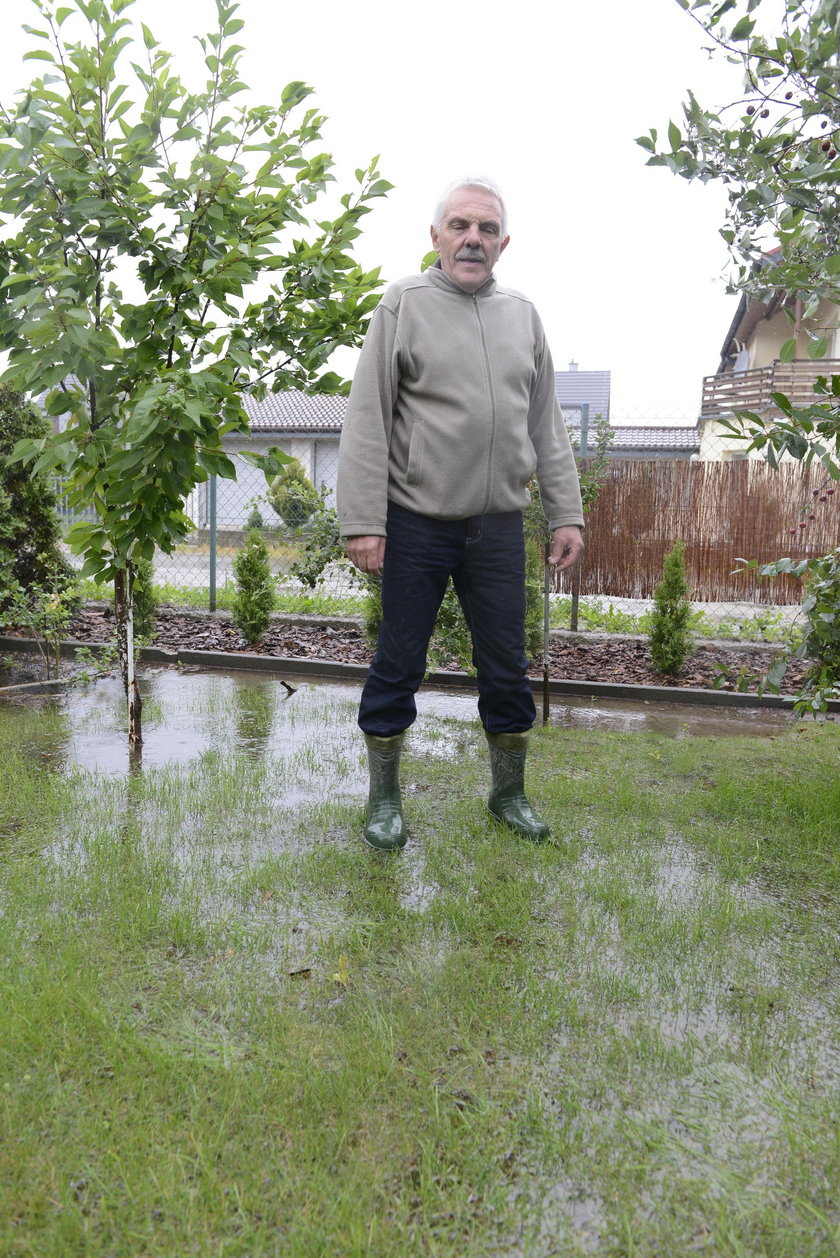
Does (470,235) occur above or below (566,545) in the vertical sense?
above

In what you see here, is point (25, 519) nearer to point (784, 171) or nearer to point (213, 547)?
point (213, 547)

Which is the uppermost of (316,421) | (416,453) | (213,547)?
(316,421)

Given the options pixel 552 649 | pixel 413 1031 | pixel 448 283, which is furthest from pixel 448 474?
pixel 552 649

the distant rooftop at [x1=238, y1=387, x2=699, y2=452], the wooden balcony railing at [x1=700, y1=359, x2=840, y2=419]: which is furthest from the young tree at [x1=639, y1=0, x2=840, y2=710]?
the distant rooftop at [x1=238, y1=387, x2=699, y2=452]

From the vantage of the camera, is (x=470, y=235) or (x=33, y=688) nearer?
(x=470, y=235)

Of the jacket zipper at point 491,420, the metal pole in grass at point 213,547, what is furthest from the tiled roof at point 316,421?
the jacket zipper at point 491,420

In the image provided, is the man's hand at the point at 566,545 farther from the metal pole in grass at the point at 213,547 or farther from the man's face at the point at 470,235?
the metal pole in grass at the point at 213,547

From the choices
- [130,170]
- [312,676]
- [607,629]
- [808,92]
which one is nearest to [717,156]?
[808,92]

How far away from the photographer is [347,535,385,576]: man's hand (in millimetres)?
3393

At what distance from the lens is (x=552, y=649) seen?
29.3ft

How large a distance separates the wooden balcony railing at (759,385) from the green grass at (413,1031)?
17464 mm

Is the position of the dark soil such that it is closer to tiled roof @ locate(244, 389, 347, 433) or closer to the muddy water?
the muddy water

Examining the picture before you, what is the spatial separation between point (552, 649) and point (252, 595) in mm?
2733

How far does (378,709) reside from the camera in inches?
143
